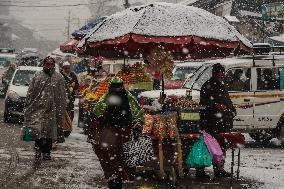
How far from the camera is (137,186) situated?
319 inches

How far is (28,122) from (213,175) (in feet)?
12.4

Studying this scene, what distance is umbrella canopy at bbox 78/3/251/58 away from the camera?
7609 mm

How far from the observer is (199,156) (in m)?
8.25

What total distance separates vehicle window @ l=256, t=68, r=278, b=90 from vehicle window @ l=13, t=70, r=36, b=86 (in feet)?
26.5

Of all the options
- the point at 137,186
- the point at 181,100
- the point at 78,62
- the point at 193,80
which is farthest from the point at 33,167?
the point at 78,62

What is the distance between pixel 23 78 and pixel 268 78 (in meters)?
8.67

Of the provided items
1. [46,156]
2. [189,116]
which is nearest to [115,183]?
[189,116]

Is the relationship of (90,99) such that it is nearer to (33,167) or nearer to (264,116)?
(33,167)

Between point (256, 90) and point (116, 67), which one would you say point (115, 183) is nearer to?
point (256, 90)

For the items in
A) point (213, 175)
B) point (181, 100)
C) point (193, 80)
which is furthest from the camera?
point (193, 80)

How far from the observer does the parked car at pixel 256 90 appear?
12922 millimetres

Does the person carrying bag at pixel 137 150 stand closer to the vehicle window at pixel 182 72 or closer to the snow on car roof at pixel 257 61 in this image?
the snow on car roof at pixel 257 61

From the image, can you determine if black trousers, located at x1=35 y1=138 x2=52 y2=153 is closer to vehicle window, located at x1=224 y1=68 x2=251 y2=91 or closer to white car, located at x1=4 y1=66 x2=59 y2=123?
vehicle window, located at x1=224 y1=68 x2=251 y2=91

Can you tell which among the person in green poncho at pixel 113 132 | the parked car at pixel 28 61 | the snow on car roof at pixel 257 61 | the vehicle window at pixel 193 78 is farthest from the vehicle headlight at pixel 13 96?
the parked car at pixel 28 61
